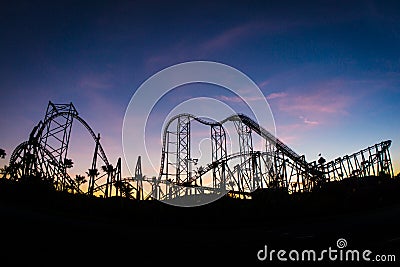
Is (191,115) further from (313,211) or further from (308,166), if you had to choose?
(313,211)

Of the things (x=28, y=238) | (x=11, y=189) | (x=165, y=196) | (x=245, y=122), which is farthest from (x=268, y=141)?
(x=28, y=238)

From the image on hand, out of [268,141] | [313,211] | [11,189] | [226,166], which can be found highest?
[268,141]

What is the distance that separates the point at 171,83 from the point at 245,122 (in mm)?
9401

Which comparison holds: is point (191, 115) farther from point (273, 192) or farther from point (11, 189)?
point (11, 189)

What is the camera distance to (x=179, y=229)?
8344 millimetres

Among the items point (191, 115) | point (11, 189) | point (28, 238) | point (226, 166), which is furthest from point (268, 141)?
point (28, 238)

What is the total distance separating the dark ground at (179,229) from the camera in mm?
3158

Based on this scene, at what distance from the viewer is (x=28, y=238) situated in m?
3.84

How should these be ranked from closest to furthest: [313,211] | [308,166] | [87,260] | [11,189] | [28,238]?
[87,260], [28,238], [313,211], [11,189], [308,166]

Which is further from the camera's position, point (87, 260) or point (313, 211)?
point (313, 211)

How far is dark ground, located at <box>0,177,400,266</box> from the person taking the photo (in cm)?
316

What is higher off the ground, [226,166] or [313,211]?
[226,166]

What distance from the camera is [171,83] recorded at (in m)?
13.4

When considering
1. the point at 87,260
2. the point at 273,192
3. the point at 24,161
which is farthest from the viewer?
the point at 273,192
